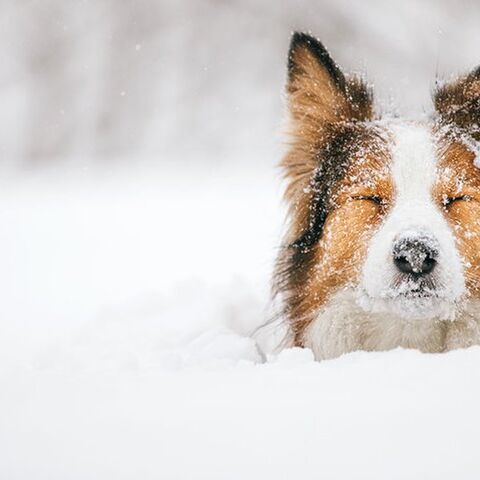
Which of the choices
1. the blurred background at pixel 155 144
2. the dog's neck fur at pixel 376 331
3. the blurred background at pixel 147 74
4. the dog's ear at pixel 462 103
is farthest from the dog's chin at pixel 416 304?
the blurred background at pixel 147 74

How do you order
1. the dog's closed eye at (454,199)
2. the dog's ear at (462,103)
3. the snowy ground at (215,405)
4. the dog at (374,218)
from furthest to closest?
1. the dog's ear at (462,103)
2. the dog's closed eye at (454,199)
3. the dog at (374,218)
4. the snowy ground at (215,405)

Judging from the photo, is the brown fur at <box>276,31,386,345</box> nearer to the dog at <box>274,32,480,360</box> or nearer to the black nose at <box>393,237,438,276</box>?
the dog at <box>274,32,480,360</box>

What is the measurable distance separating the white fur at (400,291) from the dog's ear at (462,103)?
6.2 inches

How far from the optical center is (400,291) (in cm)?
298

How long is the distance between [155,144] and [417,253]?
1074cm

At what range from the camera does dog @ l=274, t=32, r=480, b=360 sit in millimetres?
2982

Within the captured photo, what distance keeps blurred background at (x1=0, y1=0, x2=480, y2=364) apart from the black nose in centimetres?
109

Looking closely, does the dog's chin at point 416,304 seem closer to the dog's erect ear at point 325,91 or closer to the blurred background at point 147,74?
the dog's erect ear at point 325,91

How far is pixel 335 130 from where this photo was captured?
3.61 meters

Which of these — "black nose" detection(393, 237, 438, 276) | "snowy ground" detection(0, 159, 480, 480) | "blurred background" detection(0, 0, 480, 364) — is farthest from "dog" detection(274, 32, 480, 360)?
"snowy ground" detection(0, 159, 480, 480)

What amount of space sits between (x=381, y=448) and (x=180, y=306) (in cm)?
275

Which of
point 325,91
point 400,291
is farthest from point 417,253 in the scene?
point 325,91

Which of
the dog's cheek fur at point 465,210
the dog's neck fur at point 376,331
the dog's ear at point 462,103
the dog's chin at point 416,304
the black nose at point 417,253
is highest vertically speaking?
the dog's ear at point 462,103

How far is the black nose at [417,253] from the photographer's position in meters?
2.86
